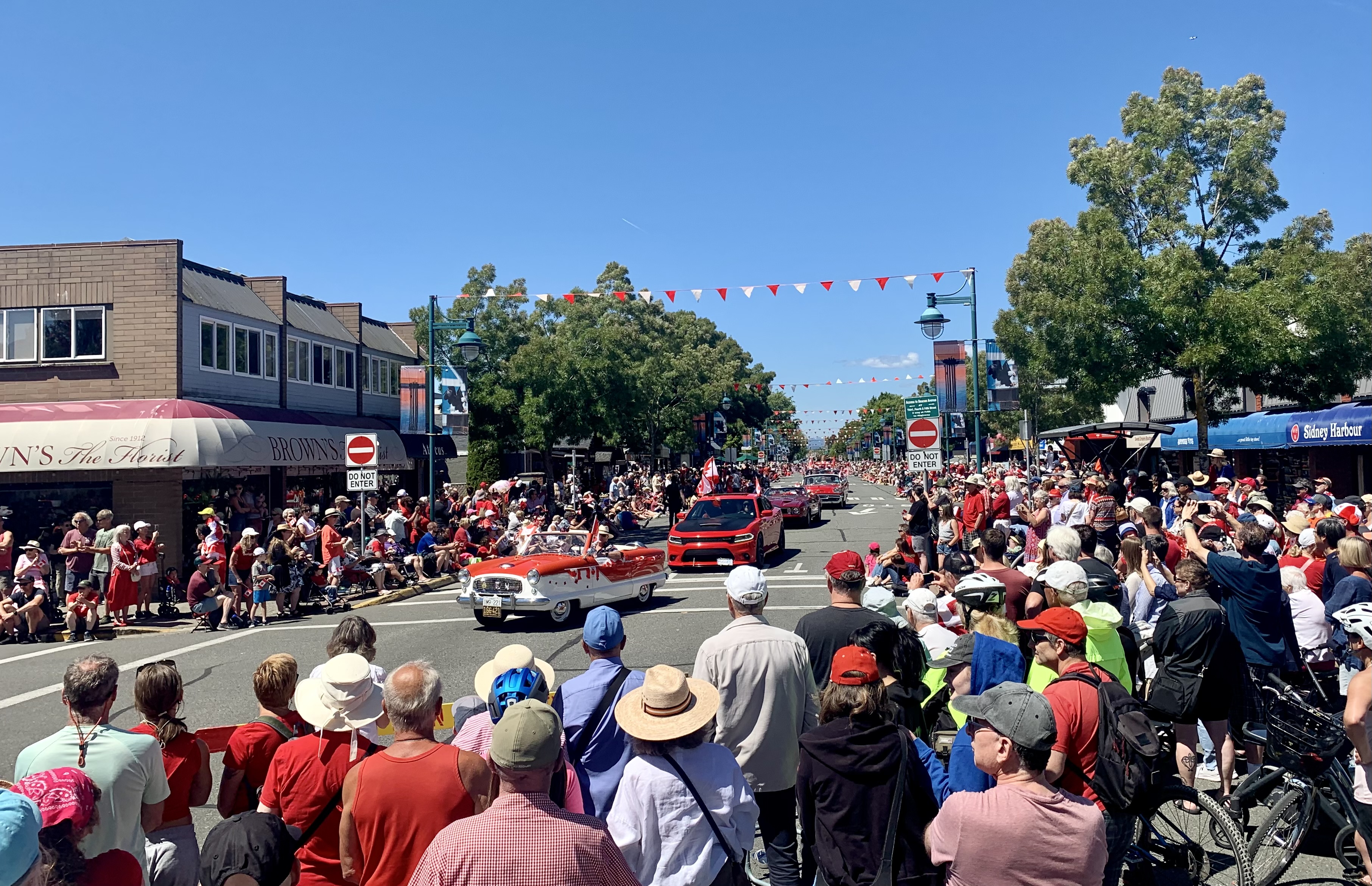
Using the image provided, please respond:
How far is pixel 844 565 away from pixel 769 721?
154 centimetres

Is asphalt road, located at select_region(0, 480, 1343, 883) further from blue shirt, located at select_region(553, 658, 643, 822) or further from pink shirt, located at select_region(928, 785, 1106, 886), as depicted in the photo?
pink shirt, located at select_region(928, 785, 1106, 886)

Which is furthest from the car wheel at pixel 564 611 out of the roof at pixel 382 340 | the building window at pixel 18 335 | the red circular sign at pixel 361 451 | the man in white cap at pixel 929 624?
the roof at pixel 382 340

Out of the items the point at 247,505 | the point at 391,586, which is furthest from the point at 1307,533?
the point at 247,505

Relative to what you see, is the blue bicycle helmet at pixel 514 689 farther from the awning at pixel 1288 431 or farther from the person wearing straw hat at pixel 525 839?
the awning at pixel 1288 431

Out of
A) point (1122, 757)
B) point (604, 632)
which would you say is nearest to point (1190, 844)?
point (1122, 757)

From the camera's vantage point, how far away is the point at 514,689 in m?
3.90

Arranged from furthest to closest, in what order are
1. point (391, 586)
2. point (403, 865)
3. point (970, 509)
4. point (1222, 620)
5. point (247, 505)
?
1. point (247, 505)
2. point (391, 586)
3. point (970, 509)
4. point (1222, 620)
5. point (403, 865)

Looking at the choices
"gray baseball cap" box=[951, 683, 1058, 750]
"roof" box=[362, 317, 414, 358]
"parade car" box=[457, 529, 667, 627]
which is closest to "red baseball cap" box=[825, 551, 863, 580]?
"gray baseball cap" box=[951, 683, 1058, 750]

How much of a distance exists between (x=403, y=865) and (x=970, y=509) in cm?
1327

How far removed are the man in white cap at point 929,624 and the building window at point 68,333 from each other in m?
21.6

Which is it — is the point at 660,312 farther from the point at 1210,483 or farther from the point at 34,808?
the point at 34,808

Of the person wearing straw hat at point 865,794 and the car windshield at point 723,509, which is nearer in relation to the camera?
the person wearing straw hat at point 865,794

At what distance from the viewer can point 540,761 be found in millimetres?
2818

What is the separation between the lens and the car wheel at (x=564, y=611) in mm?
13961
